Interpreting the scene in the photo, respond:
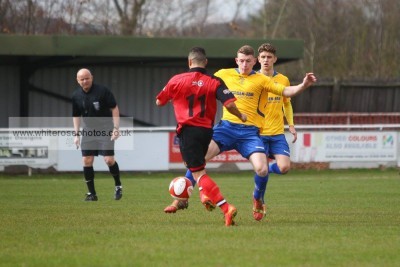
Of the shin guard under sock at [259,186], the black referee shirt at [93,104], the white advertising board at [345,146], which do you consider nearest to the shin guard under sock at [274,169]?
the shin guard under sock at [259,186]

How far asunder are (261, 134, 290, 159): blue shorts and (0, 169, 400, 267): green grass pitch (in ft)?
2.59

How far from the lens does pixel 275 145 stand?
12.0 m

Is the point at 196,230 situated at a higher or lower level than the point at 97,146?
lower

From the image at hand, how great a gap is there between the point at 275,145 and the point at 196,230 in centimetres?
282

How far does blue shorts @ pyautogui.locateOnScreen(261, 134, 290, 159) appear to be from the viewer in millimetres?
12000

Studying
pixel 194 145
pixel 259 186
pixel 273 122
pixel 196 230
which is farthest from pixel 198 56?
pixel 273 122

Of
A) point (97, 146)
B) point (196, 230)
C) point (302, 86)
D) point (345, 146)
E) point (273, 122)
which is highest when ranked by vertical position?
point (302, 86)

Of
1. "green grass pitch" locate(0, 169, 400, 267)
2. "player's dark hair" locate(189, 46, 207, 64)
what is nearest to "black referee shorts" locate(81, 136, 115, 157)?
"green grass pitch" locate(0, 169, 400, 267)

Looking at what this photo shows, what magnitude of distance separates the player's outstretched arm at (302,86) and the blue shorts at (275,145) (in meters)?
1.55

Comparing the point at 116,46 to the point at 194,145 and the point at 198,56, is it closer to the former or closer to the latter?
the point at 198,56

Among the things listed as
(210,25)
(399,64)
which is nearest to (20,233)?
(399,64)

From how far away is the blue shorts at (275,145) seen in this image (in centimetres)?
1200

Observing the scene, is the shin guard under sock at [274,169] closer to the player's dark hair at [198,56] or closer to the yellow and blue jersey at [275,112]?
the yellow and blue jersey at [275,112]

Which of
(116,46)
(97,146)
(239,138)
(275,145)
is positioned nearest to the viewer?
(239,138)
